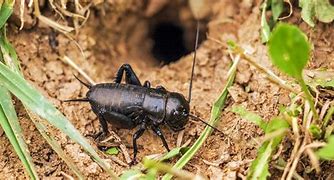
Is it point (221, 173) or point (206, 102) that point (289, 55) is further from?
point (206, 102)

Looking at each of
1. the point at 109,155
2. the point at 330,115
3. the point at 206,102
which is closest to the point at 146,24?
the point at 206,102

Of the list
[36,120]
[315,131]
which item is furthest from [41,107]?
[315,131]

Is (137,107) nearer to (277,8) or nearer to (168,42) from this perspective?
(277,8)

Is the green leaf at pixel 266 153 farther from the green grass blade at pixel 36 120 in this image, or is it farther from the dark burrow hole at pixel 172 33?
the dark burrow hole at pixel 172 33

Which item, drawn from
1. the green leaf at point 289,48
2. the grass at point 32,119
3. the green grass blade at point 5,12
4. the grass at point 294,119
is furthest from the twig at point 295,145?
the green grass blade at point 5,12

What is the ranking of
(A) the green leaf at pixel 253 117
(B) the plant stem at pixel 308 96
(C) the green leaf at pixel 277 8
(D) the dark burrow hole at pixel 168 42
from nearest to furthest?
(B) the plant stem at pixel 308 96
(A) the green leaf at pixel 253 117
(C) the green leaf at pixel 277 8
(D) the dark burrow hole at pixel 168 42

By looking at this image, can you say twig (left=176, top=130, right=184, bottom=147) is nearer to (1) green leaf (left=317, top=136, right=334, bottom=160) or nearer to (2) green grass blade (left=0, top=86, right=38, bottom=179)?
(2) green grass blade (left=0, top=86, right=38, bottom=179)
